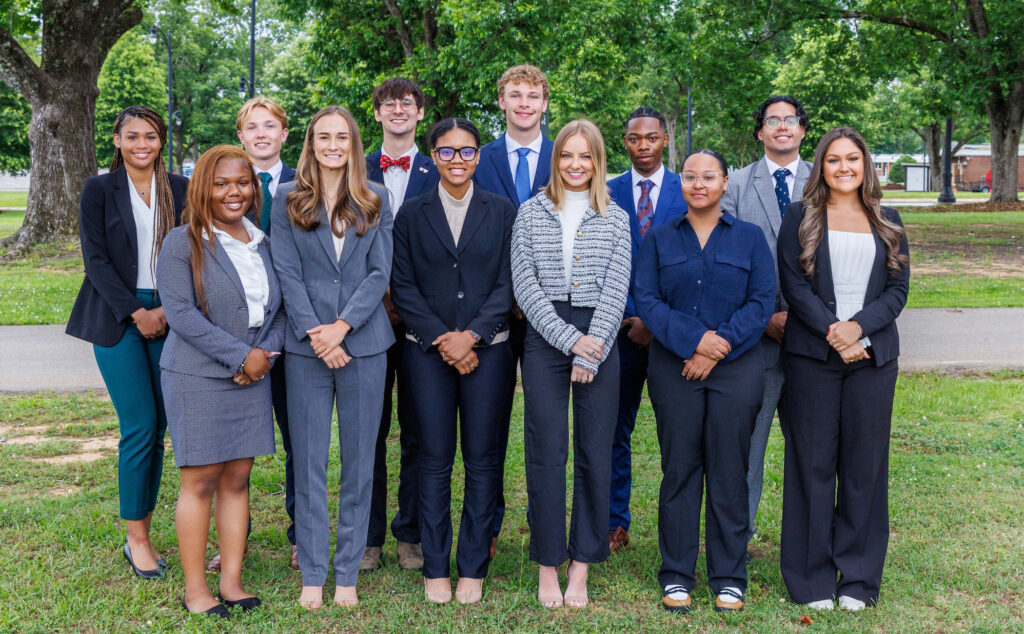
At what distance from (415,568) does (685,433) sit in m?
1.63

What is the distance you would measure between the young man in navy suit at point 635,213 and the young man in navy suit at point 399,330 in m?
1.09

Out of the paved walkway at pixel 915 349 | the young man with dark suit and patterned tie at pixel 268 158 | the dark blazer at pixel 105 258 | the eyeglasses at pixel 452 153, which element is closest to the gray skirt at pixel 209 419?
the young man with dark suit and patterned tie at pixel 268 158

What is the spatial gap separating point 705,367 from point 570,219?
0.97 meters

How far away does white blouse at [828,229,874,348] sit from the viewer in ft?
13.6

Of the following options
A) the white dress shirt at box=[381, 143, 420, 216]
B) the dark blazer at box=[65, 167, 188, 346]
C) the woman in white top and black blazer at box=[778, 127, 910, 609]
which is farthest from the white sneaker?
the dark blazer at box=[65, 167, 188, 346]

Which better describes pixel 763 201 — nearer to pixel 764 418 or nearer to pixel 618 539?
pixel 764 418

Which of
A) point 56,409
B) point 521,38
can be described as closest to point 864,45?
point 521,38

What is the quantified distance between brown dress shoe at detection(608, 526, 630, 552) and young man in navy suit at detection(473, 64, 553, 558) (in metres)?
0.64

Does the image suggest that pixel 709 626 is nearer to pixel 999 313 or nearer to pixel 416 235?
pixel 416 235

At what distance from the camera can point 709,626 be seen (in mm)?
3969

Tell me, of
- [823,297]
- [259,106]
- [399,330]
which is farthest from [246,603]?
[823,297]

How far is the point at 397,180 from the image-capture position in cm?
482

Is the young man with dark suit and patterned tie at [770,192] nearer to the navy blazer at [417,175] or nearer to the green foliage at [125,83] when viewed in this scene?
the navy blazer at [417,175]

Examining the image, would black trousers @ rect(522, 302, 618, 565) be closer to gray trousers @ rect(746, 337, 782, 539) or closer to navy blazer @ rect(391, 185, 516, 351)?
navy blazer @ rect(391, 185, 516, 351)
